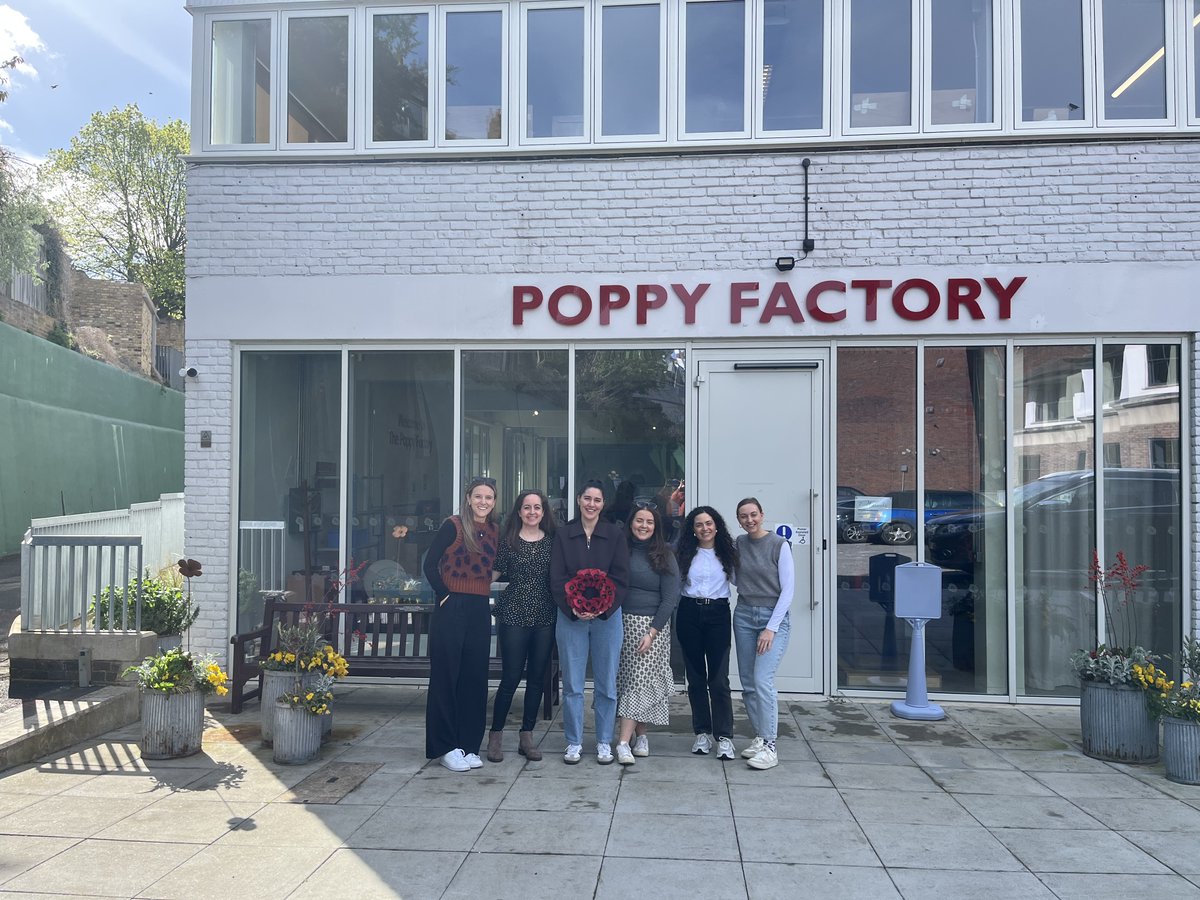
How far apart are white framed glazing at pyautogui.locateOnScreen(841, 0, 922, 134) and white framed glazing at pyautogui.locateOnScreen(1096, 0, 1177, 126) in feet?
5.03

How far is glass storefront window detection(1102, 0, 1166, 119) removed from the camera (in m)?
7.34

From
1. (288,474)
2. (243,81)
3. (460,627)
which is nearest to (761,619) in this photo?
(460,627)

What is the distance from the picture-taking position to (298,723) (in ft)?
18.7

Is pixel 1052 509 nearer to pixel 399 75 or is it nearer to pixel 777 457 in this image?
pixel 777 457

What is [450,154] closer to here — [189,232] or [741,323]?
[189,232]

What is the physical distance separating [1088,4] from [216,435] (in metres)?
8.25

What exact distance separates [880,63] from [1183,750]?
18.6ft

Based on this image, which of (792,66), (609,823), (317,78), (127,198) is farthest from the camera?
(127,198)

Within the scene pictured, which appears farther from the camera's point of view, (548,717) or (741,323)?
(741,323)

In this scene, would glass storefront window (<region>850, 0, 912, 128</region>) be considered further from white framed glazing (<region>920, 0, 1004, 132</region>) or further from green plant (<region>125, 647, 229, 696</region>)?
green plant (<region>125, 647, 229, 696</region>)

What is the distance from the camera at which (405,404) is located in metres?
7.94

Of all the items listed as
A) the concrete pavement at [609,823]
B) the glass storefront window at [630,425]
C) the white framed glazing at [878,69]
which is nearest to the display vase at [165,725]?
the concrete pavement at [609,823]

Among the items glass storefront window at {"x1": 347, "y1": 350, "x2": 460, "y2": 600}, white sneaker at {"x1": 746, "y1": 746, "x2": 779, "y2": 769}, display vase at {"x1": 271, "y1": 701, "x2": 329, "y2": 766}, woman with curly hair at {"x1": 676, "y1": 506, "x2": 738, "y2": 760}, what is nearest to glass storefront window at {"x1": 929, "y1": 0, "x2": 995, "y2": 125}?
woman with curly hair at {"x1": 676, "y1": 506, "x2": 738, "y2": 760}

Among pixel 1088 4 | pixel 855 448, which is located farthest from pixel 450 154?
pixel 1088 4
